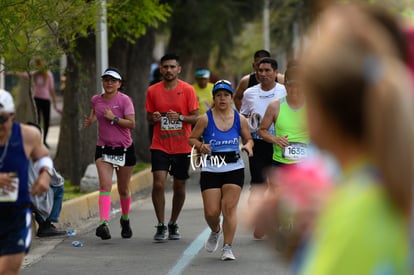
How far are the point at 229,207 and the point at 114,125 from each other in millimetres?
2233

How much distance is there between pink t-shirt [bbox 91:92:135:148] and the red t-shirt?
33 centimetres

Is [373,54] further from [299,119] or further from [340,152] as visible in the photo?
[299,119]

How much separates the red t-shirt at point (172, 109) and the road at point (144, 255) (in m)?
1.00

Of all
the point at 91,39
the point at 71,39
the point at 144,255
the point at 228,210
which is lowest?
the point at 144,255

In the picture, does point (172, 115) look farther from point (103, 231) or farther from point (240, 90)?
point (240, 90)

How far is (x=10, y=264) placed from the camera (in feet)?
21.7

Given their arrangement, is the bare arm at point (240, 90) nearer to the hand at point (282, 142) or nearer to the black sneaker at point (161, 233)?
the black sneaker at point (161, 233)

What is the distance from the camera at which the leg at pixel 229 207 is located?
10078mm

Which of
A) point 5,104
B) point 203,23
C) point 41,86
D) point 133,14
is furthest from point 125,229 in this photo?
point 203,23

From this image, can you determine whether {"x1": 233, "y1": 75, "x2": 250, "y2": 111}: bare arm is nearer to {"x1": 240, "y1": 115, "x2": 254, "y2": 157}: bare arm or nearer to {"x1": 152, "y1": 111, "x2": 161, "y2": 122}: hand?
{"x1": 152, "y1": 111, "x2": 161, "y2": 122}: hand

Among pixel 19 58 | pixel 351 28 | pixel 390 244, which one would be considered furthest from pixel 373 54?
pixel 19 58

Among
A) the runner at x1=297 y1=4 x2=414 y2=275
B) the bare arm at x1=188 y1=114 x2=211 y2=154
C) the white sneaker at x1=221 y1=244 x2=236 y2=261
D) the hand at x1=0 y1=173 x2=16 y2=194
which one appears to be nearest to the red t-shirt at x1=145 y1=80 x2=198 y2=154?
the bare arm at x1=188 y1=114 x2=211 y2=154

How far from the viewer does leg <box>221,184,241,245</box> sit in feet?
33.1

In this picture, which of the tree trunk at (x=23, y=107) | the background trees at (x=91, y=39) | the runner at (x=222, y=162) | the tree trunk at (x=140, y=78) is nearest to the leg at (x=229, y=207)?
the runner at (x=222, y=162)
